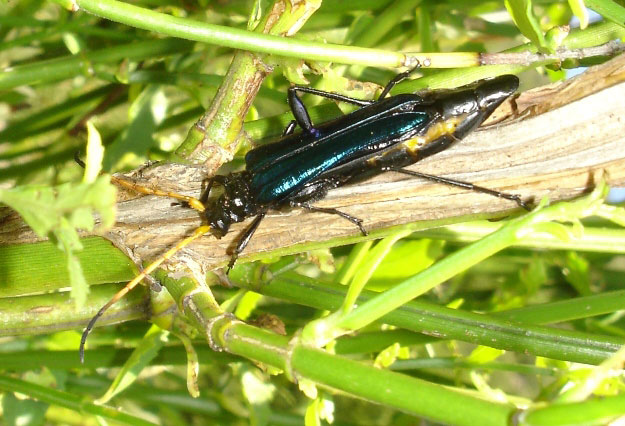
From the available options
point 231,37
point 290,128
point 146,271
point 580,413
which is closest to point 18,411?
point 146,271

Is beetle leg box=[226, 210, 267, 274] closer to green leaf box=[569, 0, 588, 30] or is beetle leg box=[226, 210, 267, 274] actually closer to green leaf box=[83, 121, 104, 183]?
green leaf box=[83, 121, 104, 183]

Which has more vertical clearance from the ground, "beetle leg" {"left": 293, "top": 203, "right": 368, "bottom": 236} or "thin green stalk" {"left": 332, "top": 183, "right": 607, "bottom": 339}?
"beetle leg" {"left": 293, "top": 203, "right": 368, "bottom": 236}

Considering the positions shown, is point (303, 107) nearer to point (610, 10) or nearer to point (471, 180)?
point (471, 180)

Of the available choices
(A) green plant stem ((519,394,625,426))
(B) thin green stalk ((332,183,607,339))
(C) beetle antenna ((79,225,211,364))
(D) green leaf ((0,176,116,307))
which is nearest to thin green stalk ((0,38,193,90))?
(C) beetle antenna ((79,225,211,364))

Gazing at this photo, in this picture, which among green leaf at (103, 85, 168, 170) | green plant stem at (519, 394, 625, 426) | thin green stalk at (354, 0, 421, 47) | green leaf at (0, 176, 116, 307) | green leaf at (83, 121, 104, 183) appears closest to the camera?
green plant stem at (519, 394, 625, 426)

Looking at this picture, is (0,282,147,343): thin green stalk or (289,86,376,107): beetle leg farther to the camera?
(289,86,376,107): beetle leg

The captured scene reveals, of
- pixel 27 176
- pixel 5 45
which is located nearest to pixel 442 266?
pixel 5 45

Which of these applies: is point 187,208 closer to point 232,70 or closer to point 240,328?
point 232,70
